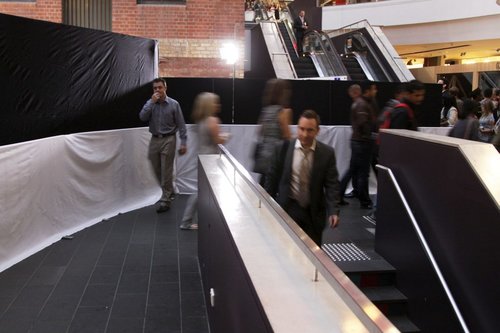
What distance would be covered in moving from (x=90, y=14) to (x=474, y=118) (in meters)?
8.83

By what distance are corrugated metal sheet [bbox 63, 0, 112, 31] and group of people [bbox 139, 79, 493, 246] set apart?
15.9 ft

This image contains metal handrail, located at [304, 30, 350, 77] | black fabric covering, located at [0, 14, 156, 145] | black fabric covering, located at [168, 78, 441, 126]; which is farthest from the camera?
metal handrail, located at [304, 30, 350, 77]

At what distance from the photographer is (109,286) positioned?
520cm

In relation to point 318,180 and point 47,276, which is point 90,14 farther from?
point 318,180

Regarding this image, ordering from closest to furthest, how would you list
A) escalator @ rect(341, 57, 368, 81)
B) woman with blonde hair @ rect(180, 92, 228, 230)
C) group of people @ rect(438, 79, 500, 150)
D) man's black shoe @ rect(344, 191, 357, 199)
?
group of people @ rect(438, 79, 500, 150), woman with blonde hair @ rect(180, 92, 228, 230), man's black shoe @ rect(344, 191, 357, 199), escalator @ rect(341, 57, 368, 81)

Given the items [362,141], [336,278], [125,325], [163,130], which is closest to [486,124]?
[362,141]

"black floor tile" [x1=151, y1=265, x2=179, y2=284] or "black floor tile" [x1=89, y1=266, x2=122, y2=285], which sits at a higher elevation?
"black floor tile" [x1=89, y1=266, x2=122, y2=285]

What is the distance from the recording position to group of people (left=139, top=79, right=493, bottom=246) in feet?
13.7

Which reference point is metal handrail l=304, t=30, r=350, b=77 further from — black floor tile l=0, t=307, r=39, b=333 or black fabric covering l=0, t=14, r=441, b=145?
black floor tile l=0, t=307, r=39, b=333

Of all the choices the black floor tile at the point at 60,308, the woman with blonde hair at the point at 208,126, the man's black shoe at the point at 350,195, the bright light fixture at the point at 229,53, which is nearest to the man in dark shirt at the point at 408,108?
the woman with blonde hair at the point at 208,126

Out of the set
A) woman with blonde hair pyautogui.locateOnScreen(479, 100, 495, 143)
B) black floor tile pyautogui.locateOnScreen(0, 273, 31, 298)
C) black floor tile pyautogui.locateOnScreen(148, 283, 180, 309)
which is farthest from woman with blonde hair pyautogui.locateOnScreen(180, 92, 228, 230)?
woman with blonde hair pyautogui.locateOnScreen(479, 100, 495, 143)

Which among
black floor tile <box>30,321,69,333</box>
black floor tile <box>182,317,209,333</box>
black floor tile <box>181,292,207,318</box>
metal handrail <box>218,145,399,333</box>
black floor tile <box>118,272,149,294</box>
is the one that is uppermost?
metal handrail <box>218,145,399,333</box>

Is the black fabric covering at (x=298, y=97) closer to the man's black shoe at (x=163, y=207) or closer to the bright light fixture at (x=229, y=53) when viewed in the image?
the bright light fixture at (x=229, y=53)

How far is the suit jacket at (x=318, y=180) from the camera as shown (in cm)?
414
